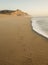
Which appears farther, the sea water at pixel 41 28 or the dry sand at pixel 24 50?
the sea water at pixel 41 28

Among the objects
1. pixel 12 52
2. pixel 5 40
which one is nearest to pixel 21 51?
pixel 12 52

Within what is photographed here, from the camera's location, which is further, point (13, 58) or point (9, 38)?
point (9, 38)

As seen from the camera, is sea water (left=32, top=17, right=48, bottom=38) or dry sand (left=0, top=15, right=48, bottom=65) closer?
dry sand (left=0, top=15, right=48, bottom=65)

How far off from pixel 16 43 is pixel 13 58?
0.09 meters

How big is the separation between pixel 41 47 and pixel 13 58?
4.3 inches

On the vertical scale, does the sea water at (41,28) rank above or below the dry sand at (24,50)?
above

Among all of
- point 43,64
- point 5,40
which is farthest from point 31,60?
point 5,40

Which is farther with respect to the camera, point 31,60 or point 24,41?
point 24,41

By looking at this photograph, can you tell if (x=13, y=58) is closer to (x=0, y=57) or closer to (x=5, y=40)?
(x=0, y=57)

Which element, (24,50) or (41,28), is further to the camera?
(41,28)

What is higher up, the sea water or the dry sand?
the sea water

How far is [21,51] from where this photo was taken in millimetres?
590

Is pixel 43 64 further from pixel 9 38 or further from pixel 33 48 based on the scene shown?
pixel 9 38

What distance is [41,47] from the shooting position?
1.99 feet
